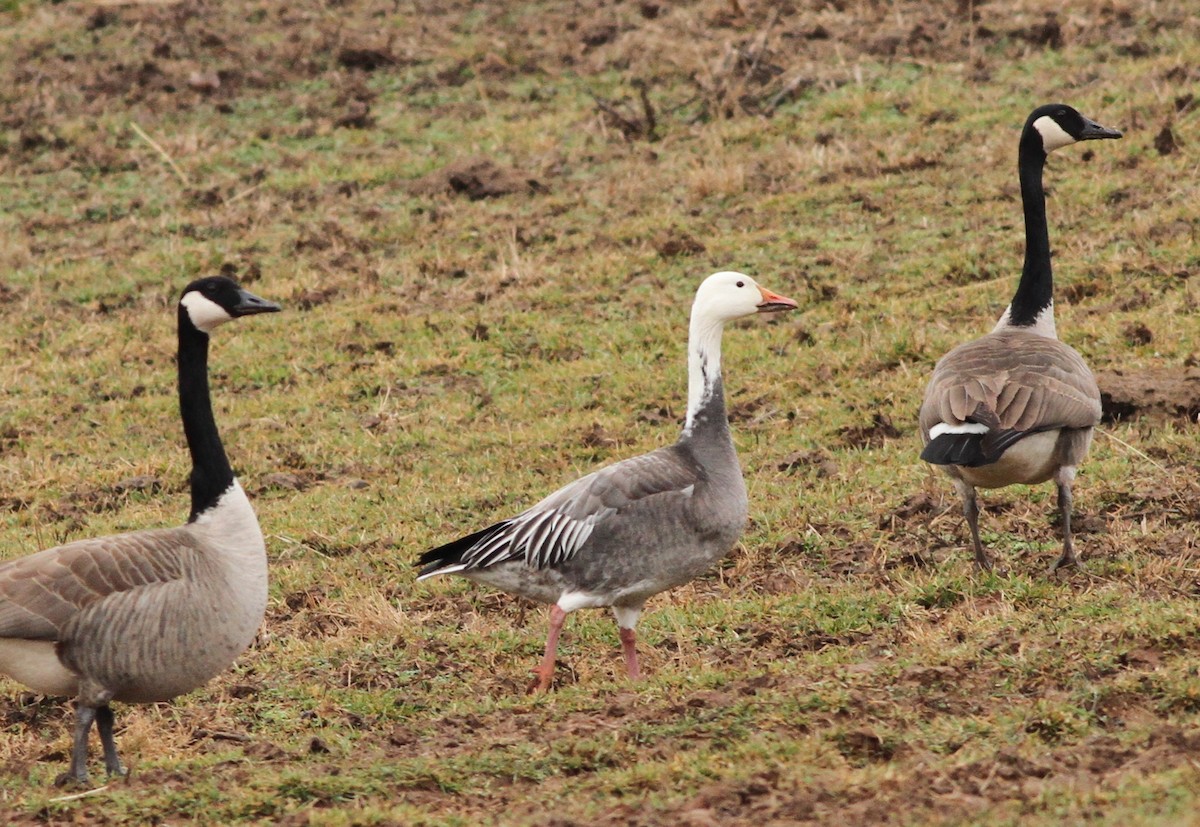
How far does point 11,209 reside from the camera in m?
18.3

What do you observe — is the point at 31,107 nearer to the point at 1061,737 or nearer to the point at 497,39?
the point at 497,39

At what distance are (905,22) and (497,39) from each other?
227 inches

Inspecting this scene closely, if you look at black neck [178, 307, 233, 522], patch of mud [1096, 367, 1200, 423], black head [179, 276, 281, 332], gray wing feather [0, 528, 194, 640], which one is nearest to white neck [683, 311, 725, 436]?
black head [179, 276, 281, 332]

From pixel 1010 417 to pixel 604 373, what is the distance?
5469 mm

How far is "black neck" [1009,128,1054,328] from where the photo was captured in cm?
980

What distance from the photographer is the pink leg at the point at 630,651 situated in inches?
312

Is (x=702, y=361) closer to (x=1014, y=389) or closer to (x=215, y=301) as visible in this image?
(x=1014, y=389)

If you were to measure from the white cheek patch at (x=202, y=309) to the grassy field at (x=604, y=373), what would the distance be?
6.60 ft

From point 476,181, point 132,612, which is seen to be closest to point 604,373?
point 476,181

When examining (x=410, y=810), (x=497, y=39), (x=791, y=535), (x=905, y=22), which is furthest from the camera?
(x=497, y=39)

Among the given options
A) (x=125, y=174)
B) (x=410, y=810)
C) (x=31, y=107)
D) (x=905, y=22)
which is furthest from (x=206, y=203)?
(x=410, y=810)

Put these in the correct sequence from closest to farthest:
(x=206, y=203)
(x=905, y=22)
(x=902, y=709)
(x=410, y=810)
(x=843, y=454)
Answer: (x=410, y=810) < (x=902, y=709) < (x=843, y=454) < (x=206, y=203) < (x=905, y=22)

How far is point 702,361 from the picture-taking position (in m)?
8.66

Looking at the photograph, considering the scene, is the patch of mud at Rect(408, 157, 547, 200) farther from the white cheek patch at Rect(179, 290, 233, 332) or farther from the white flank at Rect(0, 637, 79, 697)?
the white flank at Rect(0, 637, 79, 697)
